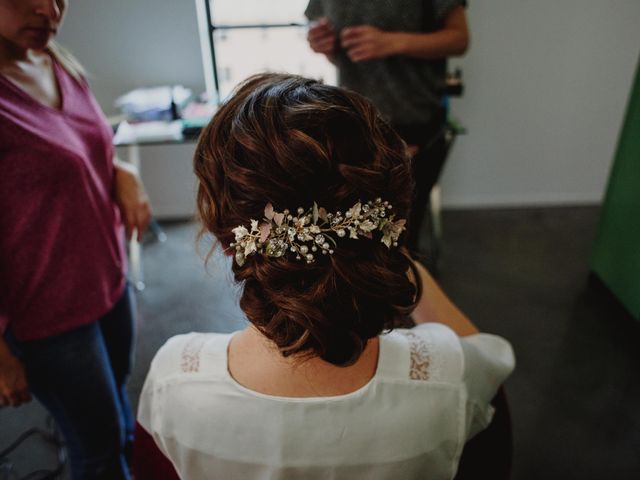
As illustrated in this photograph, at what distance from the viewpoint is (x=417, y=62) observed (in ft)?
4.93

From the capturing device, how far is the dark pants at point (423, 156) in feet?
5.21

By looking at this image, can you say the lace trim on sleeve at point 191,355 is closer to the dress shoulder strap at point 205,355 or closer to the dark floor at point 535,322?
the dress shoulder strap at point 205,355

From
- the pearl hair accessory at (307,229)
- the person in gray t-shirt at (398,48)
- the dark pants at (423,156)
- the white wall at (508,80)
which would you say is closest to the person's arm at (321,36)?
the person in gray t-shirt at (398,48)

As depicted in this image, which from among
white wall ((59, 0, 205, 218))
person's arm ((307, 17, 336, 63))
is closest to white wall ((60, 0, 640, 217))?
white wall ((59, 0, 205, 218))

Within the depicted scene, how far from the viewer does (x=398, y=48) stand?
138cm

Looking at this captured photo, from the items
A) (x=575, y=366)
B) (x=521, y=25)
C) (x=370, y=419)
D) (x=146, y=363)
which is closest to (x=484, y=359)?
(x=370, y=419)

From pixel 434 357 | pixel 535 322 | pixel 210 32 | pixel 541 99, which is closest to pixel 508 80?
pixel 541 99

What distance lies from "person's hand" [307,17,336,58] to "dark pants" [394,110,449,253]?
35 cm

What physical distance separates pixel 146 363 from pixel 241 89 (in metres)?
1.58

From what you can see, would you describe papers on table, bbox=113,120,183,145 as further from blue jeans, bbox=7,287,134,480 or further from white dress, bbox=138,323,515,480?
white dress, bbox=138,323,515,480

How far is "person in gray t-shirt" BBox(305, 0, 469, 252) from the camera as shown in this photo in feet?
4.53

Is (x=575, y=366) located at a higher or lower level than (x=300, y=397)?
lower

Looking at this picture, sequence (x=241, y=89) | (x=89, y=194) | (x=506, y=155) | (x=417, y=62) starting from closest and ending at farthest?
(x=241, y=89), (x=89, y=194), (x=417, y=62), (x=506, y=155)

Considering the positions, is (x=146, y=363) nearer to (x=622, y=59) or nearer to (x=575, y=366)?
(x=575, y=366)
